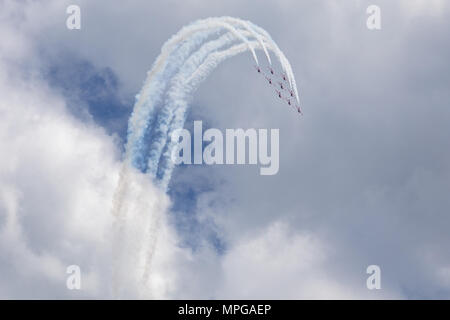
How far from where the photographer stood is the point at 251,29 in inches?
4584
